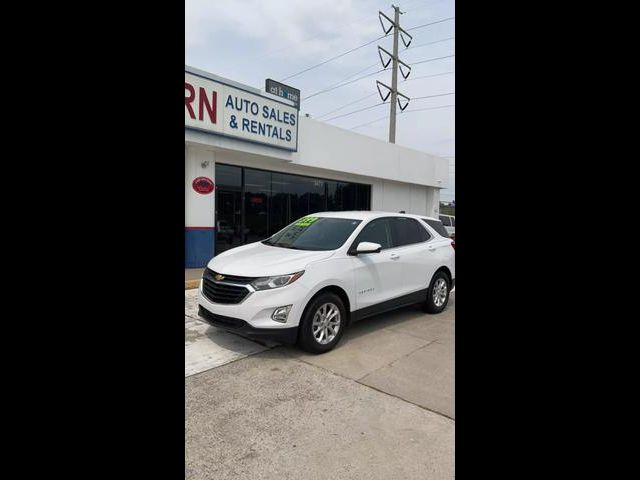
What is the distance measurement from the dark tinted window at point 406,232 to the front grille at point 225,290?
2.44 metres

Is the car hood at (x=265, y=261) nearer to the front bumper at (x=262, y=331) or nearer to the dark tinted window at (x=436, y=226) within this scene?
the front bumper at (x=262, y=331)

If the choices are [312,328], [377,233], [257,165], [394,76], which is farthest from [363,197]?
[312,328]

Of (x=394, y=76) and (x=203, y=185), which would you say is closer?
(x=203, y=185)

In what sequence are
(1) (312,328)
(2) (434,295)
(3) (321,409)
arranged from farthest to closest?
(2) (434,295)
(1) (312,328)
(3) (321,409)

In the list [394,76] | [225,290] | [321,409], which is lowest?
[321,409]

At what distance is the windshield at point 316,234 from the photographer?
209 inches

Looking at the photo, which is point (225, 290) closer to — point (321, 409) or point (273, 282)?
point (273, 282)

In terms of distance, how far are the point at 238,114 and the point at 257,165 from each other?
2047 millimetres

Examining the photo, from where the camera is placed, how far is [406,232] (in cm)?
623
